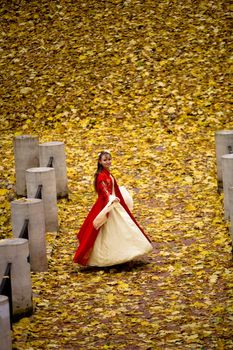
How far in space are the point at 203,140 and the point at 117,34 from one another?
5.27 m

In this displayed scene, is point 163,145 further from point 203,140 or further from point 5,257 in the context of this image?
point 5,257

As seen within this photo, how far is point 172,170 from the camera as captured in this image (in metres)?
13.5

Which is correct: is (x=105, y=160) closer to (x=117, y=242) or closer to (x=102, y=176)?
(x=102, y=176)

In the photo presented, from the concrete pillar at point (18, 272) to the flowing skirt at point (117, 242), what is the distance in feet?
5.04

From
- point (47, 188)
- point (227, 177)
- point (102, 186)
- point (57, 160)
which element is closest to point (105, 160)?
point (102, 186)

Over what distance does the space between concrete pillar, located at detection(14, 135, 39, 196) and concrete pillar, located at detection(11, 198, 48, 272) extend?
3427mm

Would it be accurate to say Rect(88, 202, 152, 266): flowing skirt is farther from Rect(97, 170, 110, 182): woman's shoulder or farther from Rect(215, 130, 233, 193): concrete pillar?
Rect(215, 130, 233, 193): concrete pillar

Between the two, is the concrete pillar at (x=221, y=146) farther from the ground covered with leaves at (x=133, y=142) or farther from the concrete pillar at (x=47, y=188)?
the concrete pillar at (x=47, y=188)

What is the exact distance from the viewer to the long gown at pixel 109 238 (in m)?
9.60

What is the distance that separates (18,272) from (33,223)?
4.61 feet

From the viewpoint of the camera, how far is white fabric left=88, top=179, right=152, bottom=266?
9.59 m

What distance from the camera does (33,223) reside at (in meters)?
9.46

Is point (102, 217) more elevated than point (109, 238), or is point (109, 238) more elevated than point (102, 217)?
point (102, 217)

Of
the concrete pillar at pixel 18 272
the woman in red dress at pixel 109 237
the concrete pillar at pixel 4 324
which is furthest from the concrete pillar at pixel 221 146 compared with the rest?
the concrete pillar at pixel 4 324
